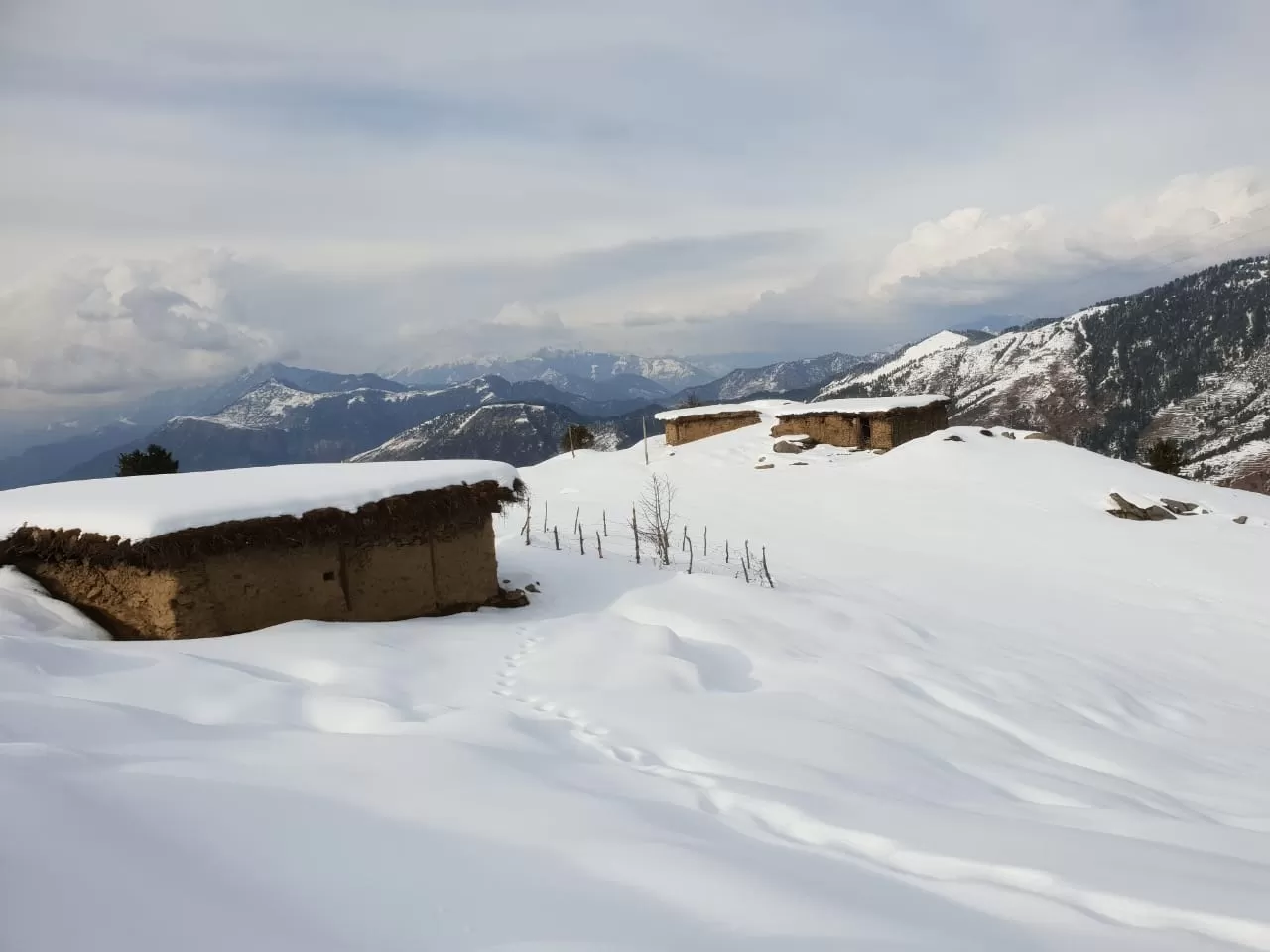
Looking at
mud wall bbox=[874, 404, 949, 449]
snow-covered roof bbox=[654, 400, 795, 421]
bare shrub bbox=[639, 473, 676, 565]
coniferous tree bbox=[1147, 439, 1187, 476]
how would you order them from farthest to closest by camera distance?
coniferous tree bbox=[1147, 439, 1187, 476] → snow-covered roof bbox=[654, 400, 795, 421] → mud wall bbox=[874, 404, 949, 449] → bare shrub bbox=[639, 473, 676, 565]

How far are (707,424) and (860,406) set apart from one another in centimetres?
915

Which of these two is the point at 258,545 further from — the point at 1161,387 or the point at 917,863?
the point at 1161,387

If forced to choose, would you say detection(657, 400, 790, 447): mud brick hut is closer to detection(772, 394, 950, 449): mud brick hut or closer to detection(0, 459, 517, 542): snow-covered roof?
detection(772, 394, 950, 449): mud brick hut

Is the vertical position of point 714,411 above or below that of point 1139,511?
above

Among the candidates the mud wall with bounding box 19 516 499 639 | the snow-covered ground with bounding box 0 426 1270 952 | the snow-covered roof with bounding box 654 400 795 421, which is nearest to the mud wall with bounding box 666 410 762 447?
the snow-covered roof with bounding box 654 400 795 421

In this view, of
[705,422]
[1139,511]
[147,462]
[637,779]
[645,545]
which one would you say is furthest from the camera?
[705,422]

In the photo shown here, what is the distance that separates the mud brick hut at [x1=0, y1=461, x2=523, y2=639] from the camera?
923 centimetres

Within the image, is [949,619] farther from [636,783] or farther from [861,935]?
[861,935]

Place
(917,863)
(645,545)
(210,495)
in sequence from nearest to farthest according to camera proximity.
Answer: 1. (917,863)
2. (210,495)
3. (645,545)

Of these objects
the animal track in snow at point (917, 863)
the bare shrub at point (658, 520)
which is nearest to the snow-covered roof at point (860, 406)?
the bare shrub at point (658, 520)

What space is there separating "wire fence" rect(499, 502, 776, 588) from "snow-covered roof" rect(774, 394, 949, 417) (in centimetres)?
1476

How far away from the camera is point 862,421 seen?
117 ft

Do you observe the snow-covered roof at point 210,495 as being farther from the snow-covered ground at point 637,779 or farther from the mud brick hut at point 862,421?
the mud brick hut at point 862,421

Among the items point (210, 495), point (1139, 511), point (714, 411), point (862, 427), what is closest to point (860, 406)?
point (862, 427)
